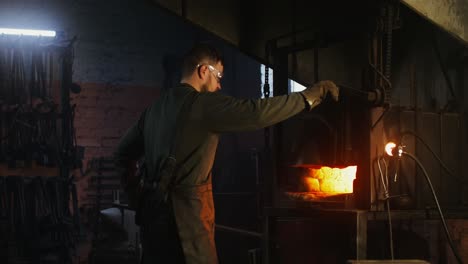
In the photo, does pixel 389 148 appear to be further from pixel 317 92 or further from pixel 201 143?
pixel 201 143

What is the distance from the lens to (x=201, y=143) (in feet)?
10.3

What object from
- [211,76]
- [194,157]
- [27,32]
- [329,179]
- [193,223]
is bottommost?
[193,223]

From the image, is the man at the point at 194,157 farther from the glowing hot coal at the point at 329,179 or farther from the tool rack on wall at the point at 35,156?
the tool rack on wall at the point at 35,156

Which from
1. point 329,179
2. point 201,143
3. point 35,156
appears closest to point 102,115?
point 35,156

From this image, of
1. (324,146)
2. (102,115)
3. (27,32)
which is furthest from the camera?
(102,115)

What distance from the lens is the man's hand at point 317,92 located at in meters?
3.19

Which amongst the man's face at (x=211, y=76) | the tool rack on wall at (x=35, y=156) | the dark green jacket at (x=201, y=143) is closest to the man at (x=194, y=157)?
the dark green jacket at (x=201, y=143)

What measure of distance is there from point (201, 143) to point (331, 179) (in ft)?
3.85

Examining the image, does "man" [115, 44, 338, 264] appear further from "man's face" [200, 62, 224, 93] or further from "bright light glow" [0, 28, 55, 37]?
"bright light glow" [0, 28, 55, 37]

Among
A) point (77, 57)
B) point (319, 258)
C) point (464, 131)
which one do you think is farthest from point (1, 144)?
point (464, 131)

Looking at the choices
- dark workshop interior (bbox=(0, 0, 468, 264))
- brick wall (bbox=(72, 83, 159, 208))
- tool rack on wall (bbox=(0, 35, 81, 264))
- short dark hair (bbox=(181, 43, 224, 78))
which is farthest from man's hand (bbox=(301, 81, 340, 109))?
brick wall (bbox=(72, 83, 159, 208))

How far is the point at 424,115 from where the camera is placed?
4137mm

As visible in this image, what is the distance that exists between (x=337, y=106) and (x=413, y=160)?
62cm

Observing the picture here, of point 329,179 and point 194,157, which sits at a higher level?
point 194,157
